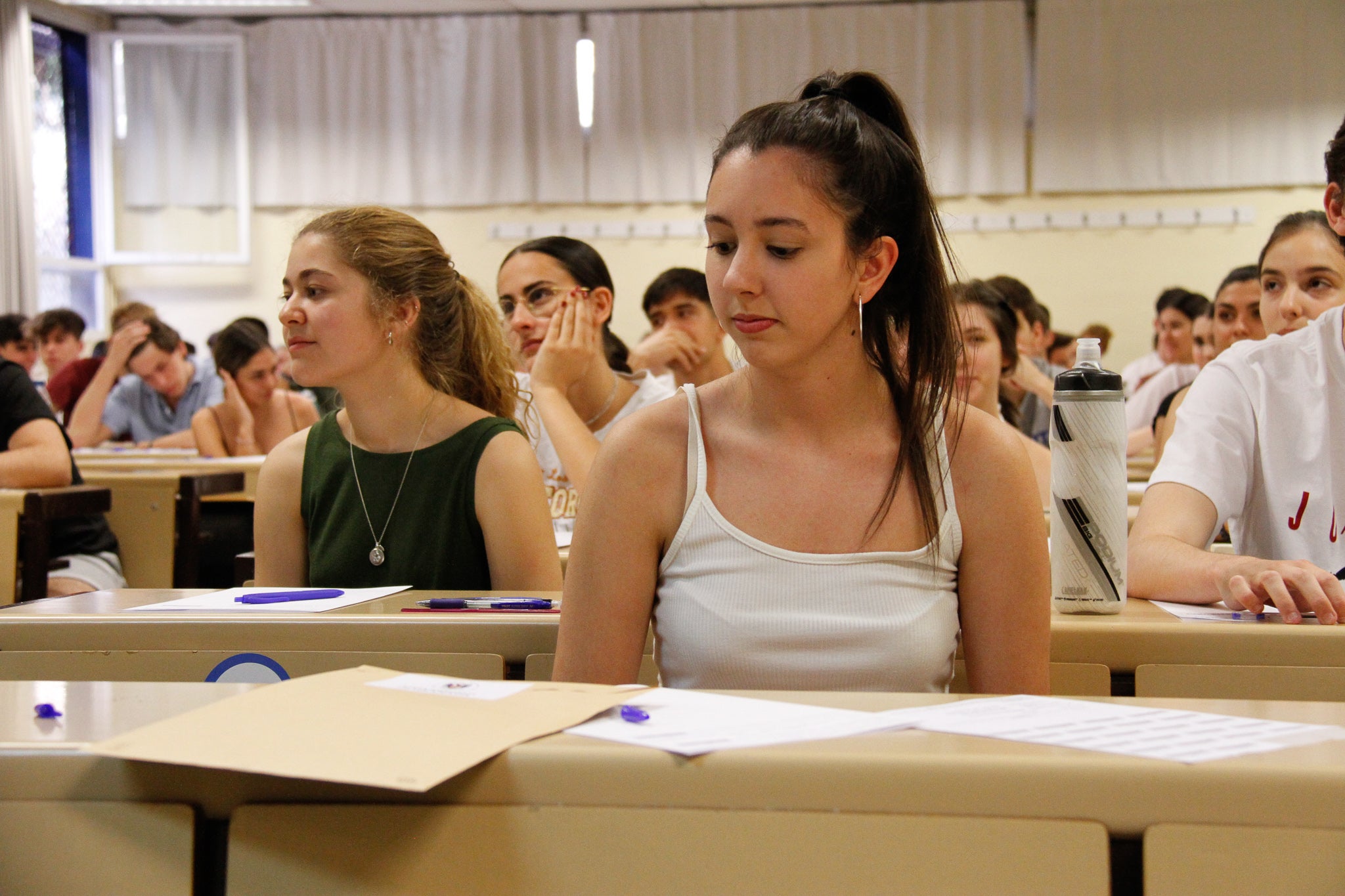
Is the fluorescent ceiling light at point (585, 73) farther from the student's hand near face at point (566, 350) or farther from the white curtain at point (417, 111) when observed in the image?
the student's hand near face at point (566, 350)

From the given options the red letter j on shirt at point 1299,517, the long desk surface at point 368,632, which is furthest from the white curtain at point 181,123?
the red letter j on shirt at point 1299,517

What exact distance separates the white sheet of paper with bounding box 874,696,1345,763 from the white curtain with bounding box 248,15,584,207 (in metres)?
7.58

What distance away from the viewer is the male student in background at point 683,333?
11.6 ft

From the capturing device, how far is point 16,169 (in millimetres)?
7355

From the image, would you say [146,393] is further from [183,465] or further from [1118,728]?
[1118,728]

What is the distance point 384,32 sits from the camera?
808 cm

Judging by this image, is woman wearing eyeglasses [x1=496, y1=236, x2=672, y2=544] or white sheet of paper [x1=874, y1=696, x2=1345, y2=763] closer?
white sheet of paper [x1=874, y1=696, x2=1345, y2=763]

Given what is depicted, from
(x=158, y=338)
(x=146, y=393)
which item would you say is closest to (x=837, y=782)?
(x=158, y=338)

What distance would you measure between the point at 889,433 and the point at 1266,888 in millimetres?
659

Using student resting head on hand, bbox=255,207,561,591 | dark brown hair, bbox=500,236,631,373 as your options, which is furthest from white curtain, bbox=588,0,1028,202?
student resting head on hand, bbox=255,207,561,591

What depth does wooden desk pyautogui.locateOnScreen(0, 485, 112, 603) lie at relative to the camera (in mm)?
2062

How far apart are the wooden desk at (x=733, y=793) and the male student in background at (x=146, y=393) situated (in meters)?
5.29

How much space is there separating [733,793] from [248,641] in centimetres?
70

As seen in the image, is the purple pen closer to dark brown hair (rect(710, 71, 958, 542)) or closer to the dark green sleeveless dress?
dark brown hair (rect(710, 71, 958, 542))
